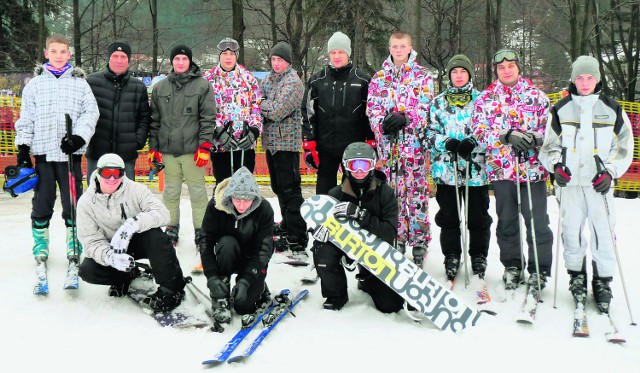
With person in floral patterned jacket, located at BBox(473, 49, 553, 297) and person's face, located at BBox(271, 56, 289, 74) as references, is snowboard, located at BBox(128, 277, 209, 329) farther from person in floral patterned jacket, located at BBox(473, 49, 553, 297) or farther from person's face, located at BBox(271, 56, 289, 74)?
person in floral patterned jacket, located at BBox(473, 49, 553, 297)

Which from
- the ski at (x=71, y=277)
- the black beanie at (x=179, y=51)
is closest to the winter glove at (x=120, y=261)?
the ski at (x=71, y=277)

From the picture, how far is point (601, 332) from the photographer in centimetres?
381

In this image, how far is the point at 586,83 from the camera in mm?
4156

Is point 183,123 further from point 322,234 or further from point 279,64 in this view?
point 322,234

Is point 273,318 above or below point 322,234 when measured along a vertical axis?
below

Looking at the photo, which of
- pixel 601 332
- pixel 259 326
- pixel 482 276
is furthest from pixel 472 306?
pixel 259 326

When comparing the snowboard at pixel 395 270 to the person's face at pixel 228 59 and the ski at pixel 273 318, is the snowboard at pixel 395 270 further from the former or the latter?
the person's face at pixel 228 59

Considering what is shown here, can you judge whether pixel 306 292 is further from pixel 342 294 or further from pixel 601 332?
pixel 601 332

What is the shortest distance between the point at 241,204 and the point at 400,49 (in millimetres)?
2099

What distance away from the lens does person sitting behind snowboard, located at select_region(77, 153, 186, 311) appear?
398 cm

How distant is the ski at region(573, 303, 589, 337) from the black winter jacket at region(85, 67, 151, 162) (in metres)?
3.99

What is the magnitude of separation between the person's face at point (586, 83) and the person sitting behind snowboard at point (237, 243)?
2551mm

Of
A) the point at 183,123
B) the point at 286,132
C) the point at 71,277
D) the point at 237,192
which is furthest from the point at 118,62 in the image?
the point at 237,192

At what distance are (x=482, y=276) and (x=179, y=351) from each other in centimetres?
267
